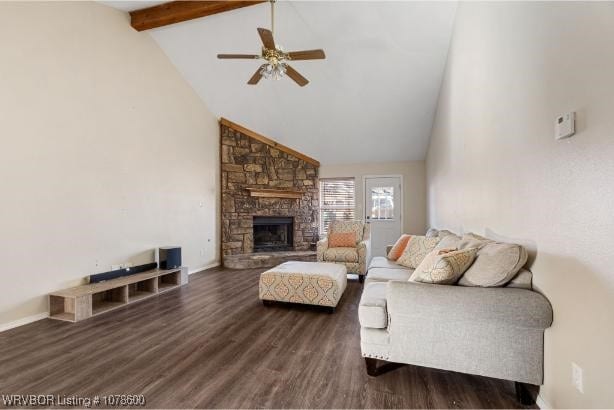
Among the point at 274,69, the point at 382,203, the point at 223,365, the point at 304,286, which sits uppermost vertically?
the point at 274,69

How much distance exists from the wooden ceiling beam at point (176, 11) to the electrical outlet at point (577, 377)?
4257 millimetres

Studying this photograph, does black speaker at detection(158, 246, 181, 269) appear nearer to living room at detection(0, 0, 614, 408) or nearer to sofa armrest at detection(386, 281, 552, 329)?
living room at detection(0, 0, 614, 408)

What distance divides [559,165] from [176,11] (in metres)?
4.26

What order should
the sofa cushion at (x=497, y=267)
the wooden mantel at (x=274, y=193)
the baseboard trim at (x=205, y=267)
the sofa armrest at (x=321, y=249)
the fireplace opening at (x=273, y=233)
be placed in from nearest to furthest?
the sofa cushion at (x=497, y=267) < the sofa armrest at (x=321, y=249) < the baseboard trim at (x=205, y=267) < the wooden mantel at (x=274, y=193) < the fireplace opening at (x=273, y=233)

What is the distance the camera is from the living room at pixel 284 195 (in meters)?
1.45

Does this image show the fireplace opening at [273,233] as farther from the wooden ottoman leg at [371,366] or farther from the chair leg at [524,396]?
the chair leg at [524,396]

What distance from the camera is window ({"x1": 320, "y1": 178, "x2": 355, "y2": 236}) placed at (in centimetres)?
696

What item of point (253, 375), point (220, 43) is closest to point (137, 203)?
point (220, 43)

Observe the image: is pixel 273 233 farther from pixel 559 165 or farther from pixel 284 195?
pixel 559 165

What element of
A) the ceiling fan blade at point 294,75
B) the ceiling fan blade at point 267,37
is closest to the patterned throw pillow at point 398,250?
the ceiling fan blade at point 294,75

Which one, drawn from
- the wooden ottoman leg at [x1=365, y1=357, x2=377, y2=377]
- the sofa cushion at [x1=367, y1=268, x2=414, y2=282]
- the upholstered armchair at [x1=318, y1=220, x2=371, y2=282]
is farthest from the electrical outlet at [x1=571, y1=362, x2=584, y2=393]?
the upholstered armchair at [x1=318, y1=220, x2=371, y2=282]

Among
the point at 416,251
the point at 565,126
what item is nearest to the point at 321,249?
the point at 416,251

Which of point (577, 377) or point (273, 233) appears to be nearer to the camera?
point (577, 377)

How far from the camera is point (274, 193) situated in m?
6.10
